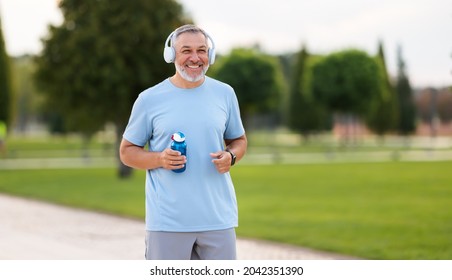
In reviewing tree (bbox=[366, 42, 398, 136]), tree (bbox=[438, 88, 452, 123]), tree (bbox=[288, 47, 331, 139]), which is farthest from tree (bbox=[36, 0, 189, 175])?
tree (bbox=[438, 88, 452, 123])

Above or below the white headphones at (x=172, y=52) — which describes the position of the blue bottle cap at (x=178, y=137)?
below

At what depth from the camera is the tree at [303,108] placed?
59.7m

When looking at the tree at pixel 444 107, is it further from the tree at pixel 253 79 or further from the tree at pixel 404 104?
the tree at pixel 253 79

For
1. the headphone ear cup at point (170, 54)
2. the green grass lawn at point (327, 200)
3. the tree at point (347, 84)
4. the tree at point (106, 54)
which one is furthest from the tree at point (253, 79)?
the headphone ear cup at point (170, 54)

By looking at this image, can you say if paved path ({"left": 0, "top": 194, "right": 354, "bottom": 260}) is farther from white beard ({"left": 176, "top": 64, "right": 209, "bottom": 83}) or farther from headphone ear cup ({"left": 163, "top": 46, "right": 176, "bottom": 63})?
white beard ({"left": 176, "top": 64, "right": 209, "bottom": 83})

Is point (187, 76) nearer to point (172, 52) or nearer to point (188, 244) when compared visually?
point (172, 52)

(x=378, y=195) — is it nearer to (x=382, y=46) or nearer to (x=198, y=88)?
(x=198, y=88)

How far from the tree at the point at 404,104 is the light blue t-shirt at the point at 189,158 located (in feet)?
210

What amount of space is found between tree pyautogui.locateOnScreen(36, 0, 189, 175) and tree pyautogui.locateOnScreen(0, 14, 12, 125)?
20.8 meters

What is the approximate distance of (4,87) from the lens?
1722 inches

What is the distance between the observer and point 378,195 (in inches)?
701

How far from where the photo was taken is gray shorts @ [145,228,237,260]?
4.14 m

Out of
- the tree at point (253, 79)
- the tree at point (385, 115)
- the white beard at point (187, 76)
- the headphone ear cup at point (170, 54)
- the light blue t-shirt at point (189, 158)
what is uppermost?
the tree at point (253, 79)
